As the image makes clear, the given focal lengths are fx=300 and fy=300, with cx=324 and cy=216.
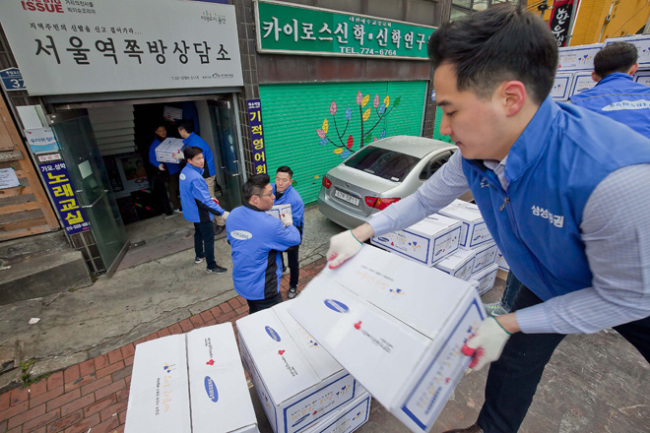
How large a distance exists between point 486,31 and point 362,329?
1262mm

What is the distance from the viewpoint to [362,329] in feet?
4.34

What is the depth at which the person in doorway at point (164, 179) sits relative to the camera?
577cm

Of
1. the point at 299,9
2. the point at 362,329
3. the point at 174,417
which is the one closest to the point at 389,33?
the point at 299,9

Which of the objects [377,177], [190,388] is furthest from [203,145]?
[190,388]

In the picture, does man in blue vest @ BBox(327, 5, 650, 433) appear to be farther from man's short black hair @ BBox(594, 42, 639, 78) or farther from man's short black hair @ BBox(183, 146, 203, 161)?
man's short black hair @ BBox(183, 146, 203, 161)

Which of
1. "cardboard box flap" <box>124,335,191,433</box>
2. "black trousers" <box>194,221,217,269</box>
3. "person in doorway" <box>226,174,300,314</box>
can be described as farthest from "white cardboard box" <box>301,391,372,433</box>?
"black trousers" <box>194,221,217,269</box>

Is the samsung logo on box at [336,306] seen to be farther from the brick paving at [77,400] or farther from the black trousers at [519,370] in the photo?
the brick paving at [77,400]

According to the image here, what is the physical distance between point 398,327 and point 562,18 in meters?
14.5

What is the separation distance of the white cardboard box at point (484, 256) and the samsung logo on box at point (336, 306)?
254 cm

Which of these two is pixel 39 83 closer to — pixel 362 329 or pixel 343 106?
pixel 362 329

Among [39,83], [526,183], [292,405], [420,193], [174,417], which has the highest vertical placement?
[39,83]

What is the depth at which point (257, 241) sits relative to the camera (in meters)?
2.62

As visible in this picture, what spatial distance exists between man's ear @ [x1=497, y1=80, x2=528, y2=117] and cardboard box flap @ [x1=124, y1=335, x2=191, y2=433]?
197 cm

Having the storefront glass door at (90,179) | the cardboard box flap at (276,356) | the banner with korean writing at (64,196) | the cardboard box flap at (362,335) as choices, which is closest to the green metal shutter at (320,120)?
the storefront glass door at (90,179)
